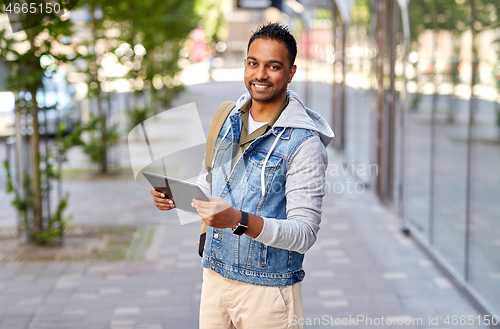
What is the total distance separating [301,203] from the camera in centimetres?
217

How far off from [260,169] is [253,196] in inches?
3.8

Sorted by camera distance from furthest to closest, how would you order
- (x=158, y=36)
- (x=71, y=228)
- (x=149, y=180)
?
(x=158, y=36)
(x=71, y=228)
(x=149, y=180)

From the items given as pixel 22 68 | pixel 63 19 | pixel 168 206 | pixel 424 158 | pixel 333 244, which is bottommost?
pixel 333 244

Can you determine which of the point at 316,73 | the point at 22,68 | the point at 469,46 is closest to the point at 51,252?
the point at 22,68

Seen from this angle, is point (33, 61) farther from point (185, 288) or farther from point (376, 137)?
point (376, 137)

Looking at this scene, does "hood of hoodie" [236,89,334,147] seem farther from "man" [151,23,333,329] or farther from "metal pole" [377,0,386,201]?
"metal pole" [377,0,386,201]

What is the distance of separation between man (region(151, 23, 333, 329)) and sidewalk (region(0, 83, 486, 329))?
213 centimetres

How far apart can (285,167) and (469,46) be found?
3251 mm

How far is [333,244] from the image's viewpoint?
652 cm

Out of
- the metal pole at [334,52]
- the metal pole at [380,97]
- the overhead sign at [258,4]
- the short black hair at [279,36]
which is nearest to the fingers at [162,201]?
the short black hair at [279,36]

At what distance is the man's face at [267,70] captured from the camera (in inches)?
87.7

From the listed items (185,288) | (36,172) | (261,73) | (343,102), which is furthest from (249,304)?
(343,102)

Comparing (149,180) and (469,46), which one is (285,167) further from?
(469,46)

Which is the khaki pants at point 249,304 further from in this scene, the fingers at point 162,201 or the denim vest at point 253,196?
the fingers at point 162,201
